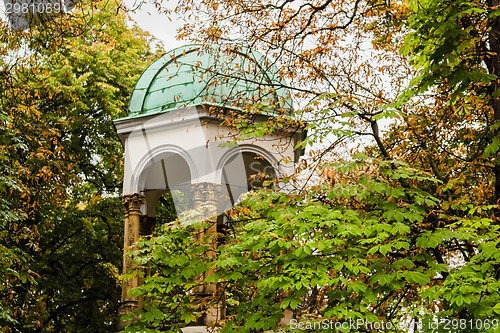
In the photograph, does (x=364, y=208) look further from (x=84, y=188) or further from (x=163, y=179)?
(x=84, y=188)

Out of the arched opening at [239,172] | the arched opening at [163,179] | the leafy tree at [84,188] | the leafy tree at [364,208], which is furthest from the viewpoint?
the leafy tree at [84,188]

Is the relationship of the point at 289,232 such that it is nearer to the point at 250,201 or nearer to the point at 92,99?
the point at 250,201

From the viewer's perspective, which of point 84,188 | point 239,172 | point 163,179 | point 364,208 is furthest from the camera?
point 84,188

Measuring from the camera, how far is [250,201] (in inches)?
271

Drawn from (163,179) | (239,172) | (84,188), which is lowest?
(239,172)

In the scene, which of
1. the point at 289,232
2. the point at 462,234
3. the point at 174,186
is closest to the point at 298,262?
the point at 289,232

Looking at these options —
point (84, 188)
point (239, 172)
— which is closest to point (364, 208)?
Answer: point (239, 172)

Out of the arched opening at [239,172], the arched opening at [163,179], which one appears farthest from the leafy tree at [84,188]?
the arched opening at [239,172]

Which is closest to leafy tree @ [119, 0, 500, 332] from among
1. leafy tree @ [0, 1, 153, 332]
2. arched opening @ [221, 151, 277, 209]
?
arched opening @ [221, 151, 277, 209]

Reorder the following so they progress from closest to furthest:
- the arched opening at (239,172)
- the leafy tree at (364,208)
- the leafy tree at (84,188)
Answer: the leafy tree at (364,208) < the arched opening at (239,172) < the leafy tree at (84,188)

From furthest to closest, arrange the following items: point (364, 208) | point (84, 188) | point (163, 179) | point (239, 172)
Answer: point (84, 188) → point (163, 179) → point (239, 172) → point (364, 208)

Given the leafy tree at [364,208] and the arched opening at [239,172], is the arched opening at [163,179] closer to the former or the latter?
the arched opening at [239,172]

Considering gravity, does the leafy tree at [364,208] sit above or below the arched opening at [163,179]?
below

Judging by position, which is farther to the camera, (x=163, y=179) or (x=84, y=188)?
(x=84, y=188)
